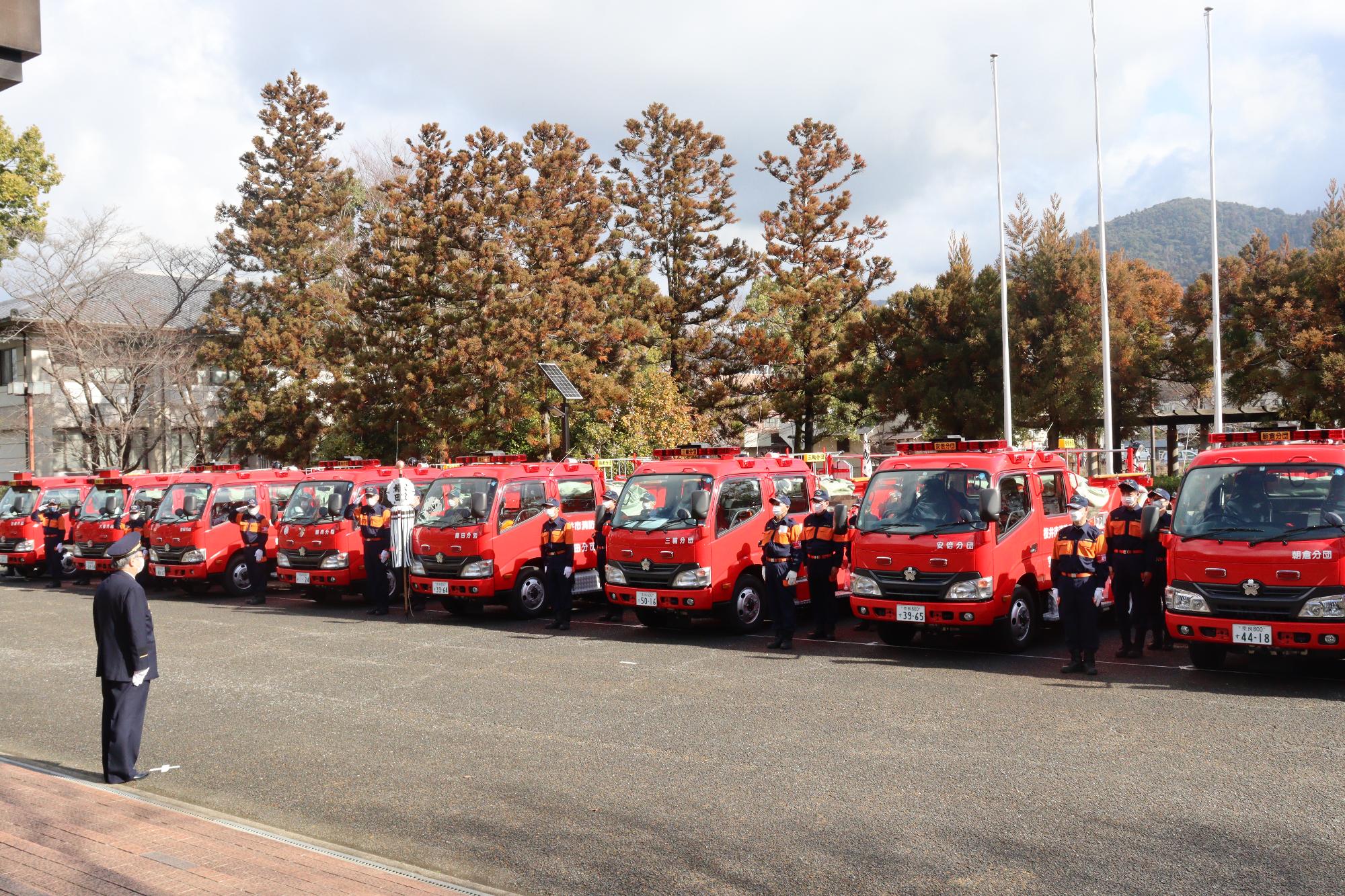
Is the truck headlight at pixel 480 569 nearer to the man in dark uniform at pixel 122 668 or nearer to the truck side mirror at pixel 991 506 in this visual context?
the truck side mirror at pixel 991 506

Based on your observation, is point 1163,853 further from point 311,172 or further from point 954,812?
point 311,172

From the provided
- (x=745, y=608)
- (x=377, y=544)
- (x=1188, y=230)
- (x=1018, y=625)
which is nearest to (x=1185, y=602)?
(x=1018, y=625)

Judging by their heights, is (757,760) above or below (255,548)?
below

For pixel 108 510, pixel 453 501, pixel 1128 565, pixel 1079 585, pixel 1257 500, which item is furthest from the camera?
pixel 108 510

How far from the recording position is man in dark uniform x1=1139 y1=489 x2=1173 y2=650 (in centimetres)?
1175

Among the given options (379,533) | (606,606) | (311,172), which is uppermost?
(311,172)

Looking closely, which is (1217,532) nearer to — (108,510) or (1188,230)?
(108,510)

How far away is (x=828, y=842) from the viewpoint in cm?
623

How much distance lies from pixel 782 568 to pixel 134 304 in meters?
35.9

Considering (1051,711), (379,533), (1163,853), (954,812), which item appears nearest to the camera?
(1163,853)

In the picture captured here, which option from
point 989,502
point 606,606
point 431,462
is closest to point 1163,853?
point 989,502

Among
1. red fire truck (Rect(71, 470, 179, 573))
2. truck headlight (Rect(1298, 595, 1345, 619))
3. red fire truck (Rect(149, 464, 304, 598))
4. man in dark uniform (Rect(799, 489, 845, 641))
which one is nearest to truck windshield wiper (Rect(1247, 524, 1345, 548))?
truck headlight (Rect(1298, 595, 1345, 619))

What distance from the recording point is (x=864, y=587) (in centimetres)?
1203

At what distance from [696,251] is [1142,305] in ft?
55.4
